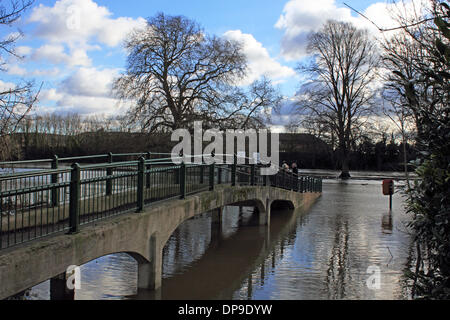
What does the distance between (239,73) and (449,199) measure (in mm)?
26409

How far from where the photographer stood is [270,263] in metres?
11.2

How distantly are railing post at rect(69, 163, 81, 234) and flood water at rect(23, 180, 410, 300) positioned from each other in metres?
2.26

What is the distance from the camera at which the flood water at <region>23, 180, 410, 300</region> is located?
28.8ft

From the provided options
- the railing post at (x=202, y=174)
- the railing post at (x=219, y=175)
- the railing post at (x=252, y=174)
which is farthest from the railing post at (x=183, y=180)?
the railing post at (x=252, y=174)

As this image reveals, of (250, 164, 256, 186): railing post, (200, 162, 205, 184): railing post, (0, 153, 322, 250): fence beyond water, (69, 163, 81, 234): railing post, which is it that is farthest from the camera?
(250, 164, 256, 186): railing post

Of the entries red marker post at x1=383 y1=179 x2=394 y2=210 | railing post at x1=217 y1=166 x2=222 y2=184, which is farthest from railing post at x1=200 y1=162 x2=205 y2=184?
red marker post at x1=383 y1=179 x2=394 y2=210

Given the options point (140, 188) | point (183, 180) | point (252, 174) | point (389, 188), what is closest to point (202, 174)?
point (183, 180)

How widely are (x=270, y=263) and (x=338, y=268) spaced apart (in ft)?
5.43

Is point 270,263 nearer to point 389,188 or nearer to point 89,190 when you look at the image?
point 89,190

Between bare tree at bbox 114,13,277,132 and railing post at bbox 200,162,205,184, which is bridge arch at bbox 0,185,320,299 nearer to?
railing post at bbox 200,162,205,184

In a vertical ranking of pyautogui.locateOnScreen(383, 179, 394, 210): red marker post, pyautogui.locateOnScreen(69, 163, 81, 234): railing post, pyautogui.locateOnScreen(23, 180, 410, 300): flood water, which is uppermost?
pyautogui.locateOnScreen(69, 163, 81, 234): railing post
